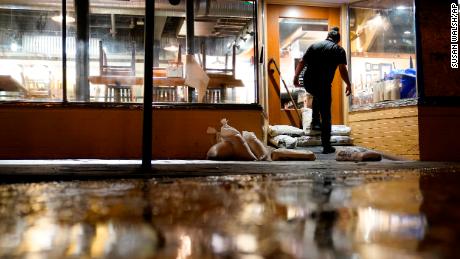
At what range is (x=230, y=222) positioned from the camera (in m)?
1.64

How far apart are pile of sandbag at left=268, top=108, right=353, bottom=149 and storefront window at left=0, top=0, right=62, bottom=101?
426 cm

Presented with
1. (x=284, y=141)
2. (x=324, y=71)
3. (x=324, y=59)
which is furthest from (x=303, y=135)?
(x=324, y=59)

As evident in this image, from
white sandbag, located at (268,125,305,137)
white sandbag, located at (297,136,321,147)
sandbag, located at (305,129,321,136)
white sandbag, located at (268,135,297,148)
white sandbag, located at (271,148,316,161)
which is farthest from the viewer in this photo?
white sandbag, located at (268,125,305,137)

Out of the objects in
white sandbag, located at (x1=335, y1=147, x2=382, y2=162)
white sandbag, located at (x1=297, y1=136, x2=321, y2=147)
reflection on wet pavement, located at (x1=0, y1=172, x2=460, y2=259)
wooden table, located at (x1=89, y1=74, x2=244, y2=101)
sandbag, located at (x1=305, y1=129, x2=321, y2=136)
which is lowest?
reflection on wet pavement, located at (x1=0, y1=172, x2=460, y2=259)

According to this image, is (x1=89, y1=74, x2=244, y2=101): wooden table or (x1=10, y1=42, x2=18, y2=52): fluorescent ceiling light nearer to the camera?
(x1=10, y1=42, x2=18, y2=52): fluorescent ceiling light

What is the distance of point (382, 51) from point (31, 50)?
7383mm

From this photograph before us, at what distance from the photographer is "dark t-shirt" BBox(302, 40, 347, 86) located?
6883 millimetres

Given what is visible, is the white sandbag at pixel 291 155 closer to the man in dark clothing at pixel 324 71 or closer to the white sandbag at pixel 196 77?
the man in dark clothing at pixel 324 71

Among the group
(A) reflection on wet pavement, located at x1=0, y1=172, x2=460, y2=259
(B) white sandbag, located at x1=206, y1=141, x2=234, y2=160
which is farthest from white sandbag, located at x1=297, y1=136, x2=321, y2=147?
(A) reflection on wet pavement, located at x1=0, y1=172, x2=460, y2=259

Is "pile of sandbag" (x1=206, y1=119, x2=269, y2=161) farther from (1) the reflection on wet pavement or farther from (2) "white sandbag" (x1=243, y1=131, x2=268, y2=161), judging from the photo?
(1) the reflection on wet pavement

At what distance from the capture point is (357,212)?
184 centimetres

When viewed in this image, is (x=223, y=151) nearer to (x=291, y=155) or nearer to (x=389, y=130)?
(x=291, y=155)

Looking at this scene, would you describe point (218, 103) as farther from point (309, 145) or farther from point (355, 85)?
point (355, 85)

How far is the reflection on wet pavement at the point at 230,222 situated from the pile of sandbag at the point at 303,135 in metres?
4.99
